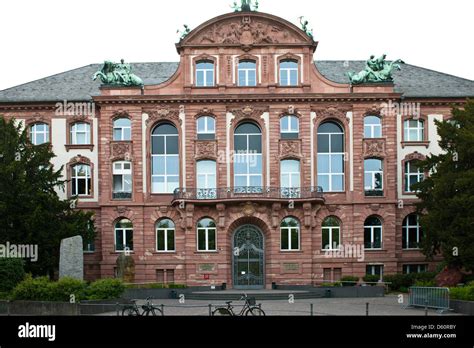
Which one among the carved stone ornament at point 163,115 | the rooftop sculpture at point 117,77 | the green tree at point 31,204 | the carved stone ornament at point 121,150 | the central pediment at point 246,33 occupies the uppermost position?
the central pediment at point 246,33

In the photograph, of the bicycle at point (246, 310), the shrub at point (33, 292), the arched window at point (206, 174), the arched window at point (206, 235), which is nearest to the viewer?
the bicycle at point (246, 310)

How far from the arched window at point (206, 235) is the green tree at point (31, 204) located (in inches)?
287

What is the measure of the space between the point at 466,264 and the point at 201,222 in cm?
1656

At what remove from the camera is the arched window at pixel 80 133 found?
5425 centimetres

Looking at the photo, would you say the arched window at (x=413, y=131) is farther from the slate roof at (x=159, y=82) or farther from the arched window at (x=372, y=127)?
the arched window at (x=372, y=127)

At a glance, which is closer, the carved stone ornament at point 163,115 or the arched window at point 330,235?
the arched window at point 330,235

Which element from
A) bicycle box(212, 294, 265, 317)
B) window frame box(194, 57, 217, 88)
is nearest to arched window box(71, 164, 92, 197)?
window frame box(194, 57, 217, 88)

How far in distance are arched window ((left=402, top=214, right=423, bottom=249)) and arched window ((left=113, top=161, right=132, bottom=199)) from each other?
17925mm

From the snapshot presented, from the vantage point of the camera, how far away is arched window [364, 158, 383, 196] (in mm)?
52500

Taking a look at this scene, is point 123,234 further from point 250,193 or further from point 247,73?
point 247,73

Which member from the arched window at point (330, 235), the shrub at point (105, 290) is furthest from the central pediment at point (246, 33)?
the shrub at point (105, 290)

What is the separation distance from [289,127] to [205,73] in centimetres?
637

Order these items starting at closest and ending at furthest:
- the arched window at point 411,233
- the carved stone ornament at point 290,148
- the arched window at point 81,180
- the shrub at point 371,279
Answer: the shrub at point 371,279
the carved stone ornament at point 290,148
the arched window at point 411,233
the arched window at point 81,180

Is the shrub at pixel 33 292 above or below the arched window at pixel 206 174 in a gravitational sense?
below
